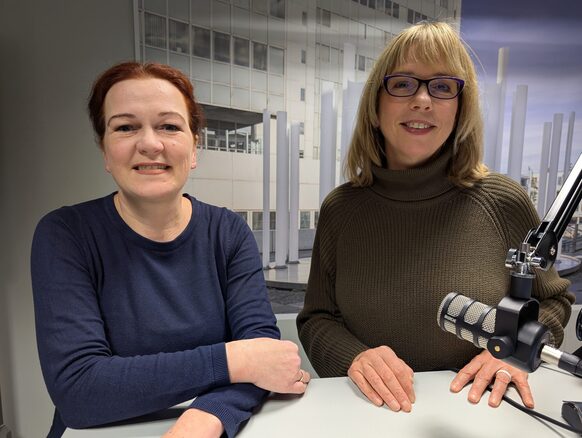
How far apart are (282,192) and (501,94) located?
4.26 feet

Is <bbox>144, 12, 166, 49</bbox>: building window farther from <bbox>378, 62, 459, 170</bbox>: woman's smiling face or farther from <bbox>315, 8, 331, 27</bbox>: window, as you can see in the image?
<bbox>378, 62, 459, 170</bbox>: woman's smiling face

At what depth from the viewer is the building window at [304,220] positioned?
6.26 ft

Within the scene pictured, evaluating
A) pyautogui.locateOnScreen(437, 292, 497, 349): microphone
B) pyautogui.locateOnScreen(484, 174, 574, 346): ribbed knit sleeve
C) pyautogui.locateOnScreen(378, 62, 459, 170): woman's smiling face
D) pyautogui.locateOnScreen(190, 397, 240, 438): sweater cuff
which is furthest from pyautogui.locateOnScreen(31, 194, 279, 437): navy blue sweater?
pyautogui.locateOnScreen(484, 174, 574, 346): ribbed knit sleeve

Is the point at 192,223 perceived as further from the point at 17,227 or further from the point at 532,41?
the point at 532,41

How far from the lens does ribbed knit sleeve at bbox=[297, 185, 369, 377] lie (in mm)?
1045

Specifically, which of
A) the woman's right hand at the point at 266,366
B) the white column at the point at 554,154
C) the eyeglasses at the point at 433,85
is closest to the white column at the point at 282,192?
the eyeglasses at the point at 433,85

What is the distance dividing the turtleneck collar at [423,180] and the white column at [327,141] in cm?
81

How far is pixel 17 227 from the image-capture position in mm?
1593

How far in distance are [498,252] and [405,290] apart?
26cm

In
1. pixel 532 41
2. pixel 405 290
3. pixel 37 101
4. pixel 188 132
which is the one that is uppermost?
pixel 532 41

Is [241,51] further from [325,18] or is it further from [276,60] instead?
[325,18]

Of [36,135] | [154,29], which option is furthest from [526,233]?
[36,135]

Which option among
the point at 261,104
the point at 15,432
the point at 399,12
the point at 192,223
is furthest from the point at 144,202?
the point at 399,12

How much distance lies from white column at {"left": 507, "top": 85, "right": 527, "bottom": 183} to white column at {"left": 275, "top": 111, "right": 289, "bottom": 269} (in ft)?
4.08
